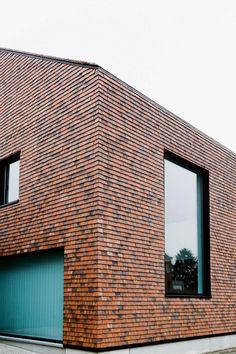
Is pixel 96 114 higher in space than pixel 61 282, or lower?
higher

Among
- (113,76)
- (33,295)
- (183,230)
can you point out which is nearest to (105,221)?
(33,295)

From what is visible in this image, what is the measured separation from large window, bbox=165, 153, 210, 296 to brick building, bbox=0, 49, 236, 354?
36 millimetres

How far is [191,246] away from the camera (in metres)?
12.0

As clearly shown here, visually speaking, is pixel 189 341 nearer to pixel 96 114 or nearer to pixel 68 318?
pixel 68 318

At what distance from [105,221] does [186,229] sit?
3470 millimetres

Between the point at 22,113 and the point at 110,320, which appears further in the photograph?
the point at 22,113

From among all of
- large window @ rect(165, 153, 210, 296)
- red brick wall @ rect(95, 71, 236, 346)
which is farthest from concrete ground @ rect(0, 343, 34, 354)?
large window @ rect(165, 153, 210, 296)

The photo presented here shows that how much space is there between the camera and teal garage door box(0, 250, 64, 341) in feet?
32.6

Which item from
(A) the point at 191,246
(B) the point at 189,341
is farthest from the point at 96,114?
(B) the point at 189,341

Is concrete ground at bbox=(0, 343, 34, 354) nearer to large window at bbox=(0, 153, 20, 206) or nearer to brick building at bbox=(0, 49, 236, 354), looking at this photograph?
brick building at bbox=(0, 49, 236, 354)

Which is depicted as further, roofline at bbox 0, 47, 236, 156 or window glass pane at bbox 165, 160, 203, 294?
window glass pane at bbox 165, 160, 203, 294

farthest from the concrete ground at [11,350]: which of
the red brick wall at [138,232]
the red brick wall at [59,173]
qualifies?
the red brick wall at [138,232]

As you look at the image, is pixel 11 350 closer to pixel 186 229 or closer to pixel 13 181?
pixel 13 181

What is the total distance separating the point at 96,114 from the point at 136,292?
11.3 ft
